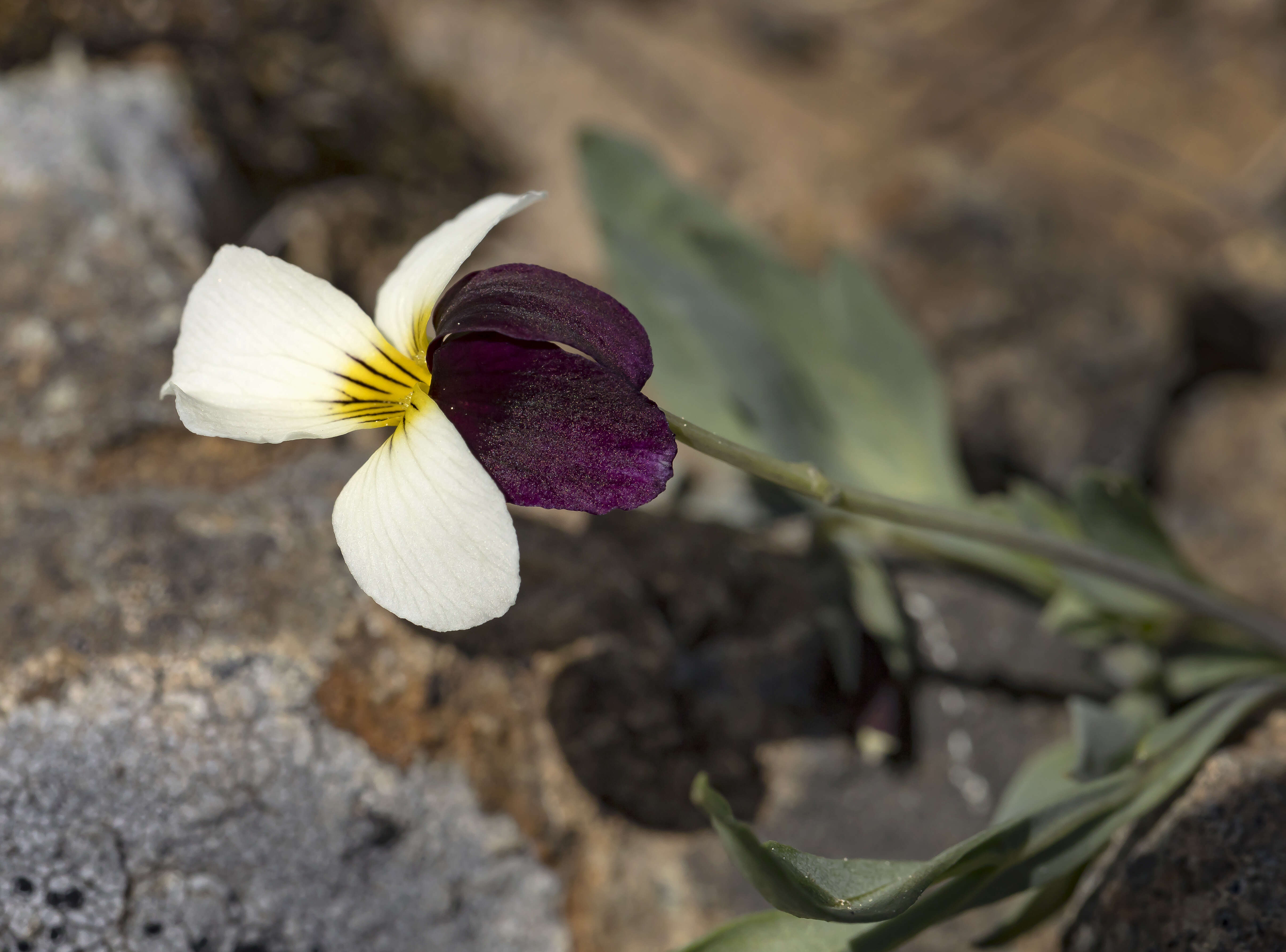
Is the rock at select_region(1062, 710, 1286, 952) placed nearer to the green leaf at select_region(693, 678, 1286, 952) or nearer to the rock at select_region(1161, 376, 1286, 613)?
the green leaf at select_region(693, 678, 1286, 952)

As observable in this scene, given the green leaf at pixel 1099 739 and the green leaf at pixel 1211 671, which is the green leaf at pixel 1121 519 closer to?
the green leaf at pixel 1211 671

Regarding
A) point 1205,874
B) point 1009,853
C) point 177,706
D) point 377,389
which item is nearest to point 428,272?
point 377,389

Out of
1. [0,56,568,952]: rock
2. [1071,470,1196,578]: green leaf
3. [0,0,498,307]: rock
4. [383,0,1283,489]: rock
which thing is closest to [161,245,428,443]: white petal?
[0,56,568,952]: rock

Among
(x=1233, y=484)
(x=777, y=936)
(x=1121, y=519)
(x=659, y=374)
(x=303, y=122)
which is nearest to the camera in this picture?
(x=777, y=936)

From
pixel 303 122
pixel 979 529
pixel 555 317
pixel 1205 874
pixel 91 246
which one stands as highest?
pixel 555 317

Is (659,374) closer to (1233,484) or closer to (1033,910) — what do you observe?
(1033,910)
